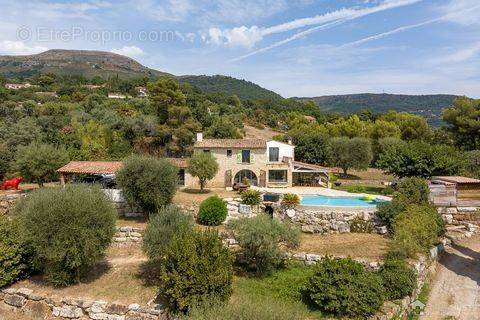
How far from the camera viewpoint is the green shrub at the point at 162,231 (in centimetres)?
1683

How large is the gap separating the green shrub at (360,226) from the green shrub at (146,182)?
447 inches

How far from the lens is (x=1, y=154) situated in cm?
3447

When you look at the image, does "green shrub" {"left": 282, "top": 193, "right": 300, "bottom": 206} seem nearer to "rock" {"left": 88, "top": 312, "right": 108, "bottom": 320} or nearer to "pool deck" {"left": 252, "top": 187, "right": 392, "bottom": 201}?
"pool deck" {"left": 252, "top": 187, "right": 392, "bottom": 201}

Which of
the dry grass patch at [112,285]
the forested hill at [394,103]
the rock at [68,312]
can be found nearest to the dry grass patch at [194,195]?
the dry grass patch at [112,285]

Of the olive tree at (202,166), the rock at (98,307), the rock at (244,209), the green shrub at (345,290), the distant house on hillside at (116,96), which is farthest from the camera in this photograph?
the distant house on hillside at (116,96)

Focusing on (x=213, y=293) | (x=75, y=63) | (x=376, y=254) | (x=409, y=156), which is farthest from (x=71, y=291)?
(x=75, y=63)

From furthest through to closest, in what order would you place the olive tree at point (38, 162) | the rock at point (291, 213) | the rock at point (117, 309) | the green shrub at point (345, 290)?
the olive tree at point (38, 162)
the rock at point (291, 213)
the rock at point (117, 309)
the green shrub at point (345, 290)

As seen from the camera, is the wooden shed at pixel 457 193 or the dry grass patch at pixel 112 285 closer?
the dry grass patch at pixel 112 285

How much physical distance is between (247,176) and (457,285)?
18.0m

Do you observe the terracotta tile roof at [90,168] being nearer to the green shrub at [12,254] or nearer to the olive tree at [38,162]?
the olive tree at [38,162]

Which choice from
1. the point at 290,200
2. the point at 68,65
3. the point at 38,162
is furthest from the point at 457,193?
the point at 68,65

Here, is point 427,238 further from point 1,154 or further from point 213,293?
point 1,154

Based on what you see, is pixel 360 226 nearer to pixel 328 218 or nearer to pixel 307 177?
pixel 328 218

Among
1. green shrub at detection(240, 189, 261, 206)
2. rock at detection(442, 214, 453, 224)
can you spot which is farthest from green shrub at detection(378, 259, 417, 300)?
green shrub at detection(240, 189, 261, 206)
